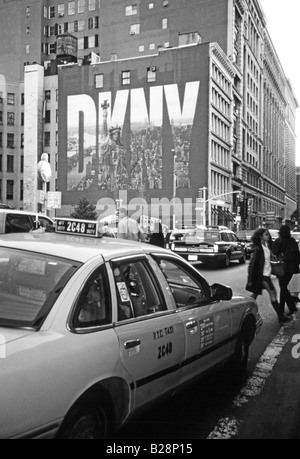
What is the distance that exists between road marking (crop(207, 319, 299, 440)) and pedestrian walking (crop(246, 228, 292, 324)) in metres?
0.45

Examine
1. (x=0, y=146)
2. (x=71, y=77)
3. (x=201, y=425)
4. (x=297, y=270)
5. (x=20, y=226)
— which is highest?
(x=71, y=77)

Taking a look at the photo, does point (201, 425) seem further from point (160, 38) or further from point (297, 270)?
point (160, 38)

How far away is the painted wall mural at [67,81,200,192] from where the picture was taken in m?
55.7

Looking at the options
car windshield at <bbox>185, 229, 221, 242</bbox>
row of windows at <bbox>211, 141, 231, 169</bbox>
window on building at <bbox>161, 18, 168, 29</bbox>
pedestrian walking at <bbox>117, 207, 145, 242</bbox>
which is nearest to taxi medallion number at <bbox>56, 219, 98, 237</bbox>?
pedestrian walking at <bbox>117, 207, 145, 242</bbox>

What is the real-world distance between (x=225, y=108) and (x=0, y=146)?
3276cm

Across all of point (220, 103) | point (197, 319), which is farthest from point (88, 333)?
point (220, 103)

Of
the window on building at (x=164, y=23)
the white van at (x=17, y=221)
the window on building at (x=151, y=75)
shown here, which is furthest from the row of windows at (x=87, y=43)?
the white van at (x=17, y=221)

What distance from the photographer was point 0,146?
73188mm

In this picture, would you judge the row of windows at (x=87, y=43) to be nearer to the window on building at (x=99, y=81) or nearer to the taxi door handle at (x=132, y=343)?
the window on building at (x=99, y=81)

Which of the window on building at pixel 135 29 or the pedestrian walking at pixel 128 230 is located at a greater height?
the window on building at pixel 135 29

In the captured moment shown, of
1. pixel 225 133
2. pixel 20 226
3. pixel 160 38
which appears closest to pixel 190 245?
pixel 20 226

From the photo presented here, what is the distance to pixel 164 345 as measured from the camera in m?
3.60

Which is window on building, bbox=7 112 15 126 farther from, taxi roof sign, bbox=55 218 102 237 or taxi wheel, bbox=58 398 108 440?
taxi wheel, bbox=58 398 108 440

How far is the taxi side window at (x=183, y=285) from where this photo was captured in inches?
177
